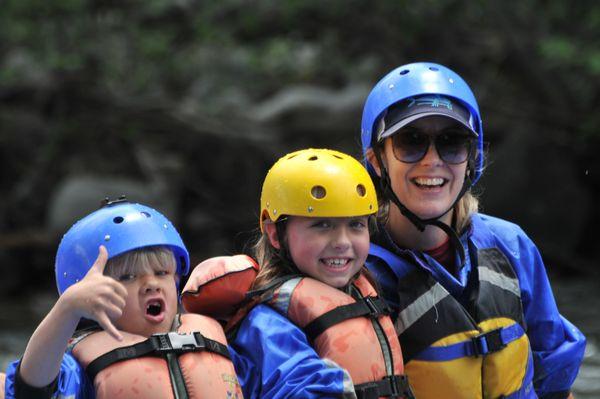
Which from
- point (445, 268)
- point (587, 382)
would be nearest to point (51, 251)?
point (587, 382)

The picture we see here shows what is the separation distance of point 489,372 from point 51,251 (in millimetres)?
10714

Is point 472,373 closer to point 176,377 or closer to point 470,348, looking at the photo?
point 470,348

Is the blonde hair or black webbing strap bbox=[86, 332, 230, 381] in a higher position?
the blonde hair

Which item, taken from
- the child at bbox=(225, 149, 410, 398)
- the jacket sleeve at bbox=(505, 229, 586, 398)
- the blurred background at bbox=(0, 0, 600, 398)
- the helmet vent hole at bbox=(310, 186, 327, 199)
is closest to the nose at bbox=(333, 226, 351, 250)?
the child at bbox=(225, 149, 410, 398)

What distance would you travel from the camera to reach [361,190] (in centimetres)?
352

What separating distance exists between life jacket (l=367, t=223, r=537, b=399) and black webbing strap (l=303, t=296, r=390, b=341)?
143mm

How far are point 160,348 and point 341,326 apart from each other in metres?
0.55

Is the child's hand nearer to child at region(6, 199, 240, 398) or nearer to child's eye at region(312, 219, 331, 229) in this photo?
child at region(6, 199, 240, 398)

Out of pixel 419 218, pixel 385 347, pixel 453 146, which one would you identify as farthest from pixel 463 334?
pixel 453 146

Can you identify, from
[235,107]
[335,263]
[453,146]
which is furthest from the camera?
[235,107]

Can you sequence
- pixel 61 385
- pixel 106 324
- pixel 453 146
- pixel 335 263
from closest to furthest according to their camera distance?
pixel 106 324 → pixel 61 385 → pixel 335 263 → pixel 453 146

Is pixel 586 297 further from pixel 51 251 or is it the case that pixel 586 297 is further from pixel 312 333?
pixel 312 333

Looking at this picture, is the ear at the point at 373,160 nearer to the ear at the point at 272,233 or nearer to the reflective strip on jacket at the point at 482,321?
the reflective strip on jacket at the point at 482,321

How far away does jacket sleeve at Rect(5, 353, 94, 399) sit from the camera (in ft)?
9.78
